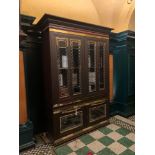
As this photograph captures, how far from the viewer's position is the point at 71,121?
2.89 metres

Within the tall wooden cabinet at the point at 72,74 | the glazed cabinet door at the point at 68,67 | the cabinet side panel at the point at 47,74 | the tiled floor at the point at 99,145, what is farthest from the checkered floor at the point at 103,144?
the glazed cabinet door at the point at 68,67

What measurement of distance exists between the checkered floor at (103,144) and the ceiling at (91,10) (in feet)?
8.40

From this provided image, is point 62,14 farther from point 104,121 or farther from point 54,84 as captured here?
point 104,121

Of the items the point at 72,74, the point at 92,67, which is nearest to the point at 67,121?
the point at 72,74

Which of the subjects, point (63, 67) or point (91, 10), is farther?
point (91, 10)

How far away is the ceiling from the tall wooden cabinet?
53 centimetres

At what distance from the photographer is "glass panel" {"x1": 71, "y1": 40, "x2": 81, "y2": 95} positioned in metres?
2.85

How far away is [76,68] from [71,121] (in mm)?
1077

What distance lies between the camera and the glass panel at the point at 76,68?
2.85 meters

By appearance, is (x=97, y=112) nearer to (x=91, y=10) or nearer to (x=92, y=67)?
(x=92, y=67)

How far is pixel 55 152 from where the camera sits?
248 centimetres

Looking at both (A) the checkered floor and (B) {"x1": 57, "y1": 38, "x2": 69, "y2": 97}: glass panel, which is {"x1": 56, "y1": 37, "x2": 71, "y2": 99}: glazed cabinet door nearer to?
(B) {"x1": 57, "y1": 38, "x2": 69, "y2": 97}: glass panel
